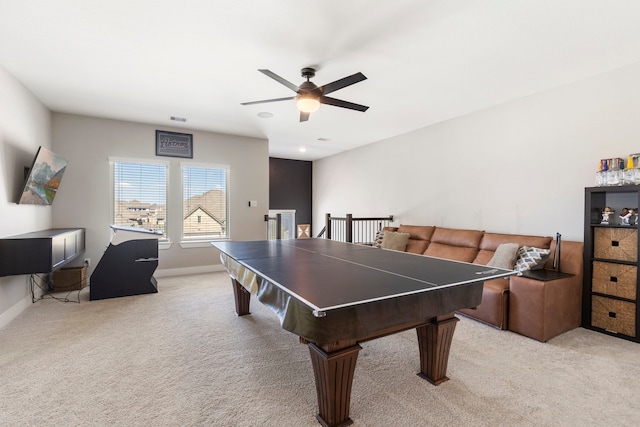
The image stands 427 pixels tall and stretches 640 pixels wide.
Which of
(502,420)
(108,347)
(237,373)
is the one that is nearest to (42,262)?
(108,347)

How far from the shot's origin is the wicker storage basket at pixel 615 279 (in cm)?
282

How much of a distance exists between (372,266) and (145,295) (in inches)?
138

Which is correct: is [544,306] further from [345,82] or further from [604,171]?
[345,82]

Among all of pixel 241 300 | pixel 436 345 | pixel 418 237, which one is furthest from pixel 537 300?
pixel 241 300

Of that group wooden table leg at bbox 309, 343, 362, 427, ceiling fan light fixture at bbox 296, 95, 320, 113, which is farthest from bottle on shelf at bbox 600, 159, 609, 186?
wooden table leg at bbox 309, 343, 362, 427

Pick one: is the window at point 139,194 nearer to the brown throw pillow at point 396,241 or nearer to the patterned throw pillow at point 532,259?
the brown throw pillow at point 396,241

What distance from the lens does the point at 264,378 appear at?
7.13 ft

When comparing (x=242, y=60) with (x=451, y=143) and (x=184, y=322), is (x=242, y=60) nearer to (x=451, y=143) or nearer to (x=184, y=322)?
(x=184, y=322)

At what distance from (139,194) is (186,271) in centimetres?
A: 158

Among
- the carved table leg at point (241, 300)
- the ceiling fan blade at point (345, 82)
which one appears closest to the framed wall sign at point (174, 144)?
the carved table leg at point (241, 300)

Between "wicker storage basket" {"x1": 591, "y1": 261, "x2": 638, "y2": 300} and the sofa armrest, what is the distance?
149 mm

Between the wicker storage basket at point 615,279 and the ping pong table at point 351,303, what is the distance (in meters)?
1.89

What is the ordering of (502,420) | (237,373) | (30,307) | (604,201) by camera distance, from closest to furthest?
(502,420)
(237,373)
(604,201)
(30,307)

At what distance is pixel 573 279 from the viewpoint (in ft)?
10.1
